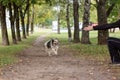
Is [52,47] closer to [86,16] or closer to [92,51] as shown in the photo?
[92,51]

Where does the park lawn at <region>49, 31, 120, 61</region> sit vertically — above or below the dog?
below

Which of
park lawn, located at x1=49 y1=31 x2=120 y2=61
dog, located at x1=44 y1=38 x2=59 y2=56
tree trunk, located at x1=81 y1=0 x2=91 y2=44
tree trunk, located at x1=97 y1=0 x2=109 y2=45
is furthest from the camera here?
tree trunk, located at x1=81 y1=0 x2=91 y2=44

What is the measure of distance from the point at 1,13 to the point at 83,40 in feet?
23.7

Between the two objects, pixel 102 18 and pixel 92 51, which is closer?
pixel 92 51

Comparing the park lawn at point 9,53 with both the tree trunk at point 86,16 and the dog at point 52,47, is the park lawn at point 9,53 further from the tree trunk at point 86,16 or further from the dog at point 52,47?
the tree trunk at point 86,16

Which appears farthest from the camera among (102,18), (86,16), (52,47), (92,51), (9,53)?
(86,16)

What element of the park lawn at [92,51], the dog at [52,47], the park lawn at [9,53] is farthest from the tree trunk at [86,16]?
the dog at [52,47]

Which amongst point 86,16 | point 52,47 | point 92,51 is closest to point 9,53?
point 52,47

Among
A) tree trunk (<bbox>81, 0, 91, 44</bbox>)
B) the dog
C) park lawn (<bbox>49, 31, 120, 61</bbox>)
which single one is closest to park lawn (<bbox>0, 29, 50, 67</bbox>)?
the dog

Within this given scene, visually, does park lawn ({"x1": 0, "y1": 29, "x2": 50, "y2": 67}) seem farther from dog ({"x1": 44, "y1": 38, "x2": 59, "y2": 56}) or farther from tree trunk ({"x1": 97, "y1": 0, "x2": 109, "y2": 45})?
tree trunk ({"x1": 97, "y1": 0, "x2": 109, "y2": 45})

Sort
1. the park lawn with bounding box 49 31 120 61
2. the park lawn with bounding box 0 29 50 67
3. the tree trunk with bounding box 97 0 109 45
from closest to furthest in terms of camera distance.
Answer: the park lawn with bounding box 0 29 50 67, the park lawn with bounding box 49 31 120 61, the tree trunk with bounding box 97 0 109 45

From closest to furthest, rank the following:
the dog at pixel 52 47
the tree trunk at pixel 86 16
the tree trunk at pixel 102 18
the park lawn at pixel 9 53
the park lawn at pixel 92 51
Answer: the park lawn at pixel 9 53 → the park lawn at pixel 92 51 → the dog at pixel 52 47 → the tree trunk at pixel 102 18 → the tree trunk at pixel 86 16

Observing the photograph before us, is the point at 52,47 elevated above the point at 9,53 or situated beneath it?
elevated above

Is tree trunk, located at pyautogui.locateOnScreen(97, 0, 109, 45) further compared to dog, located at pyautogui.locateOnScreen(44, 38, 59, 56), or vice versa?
tree trunk, located at pyautogui.locateOnScreen(97, 0, 109, 45)
